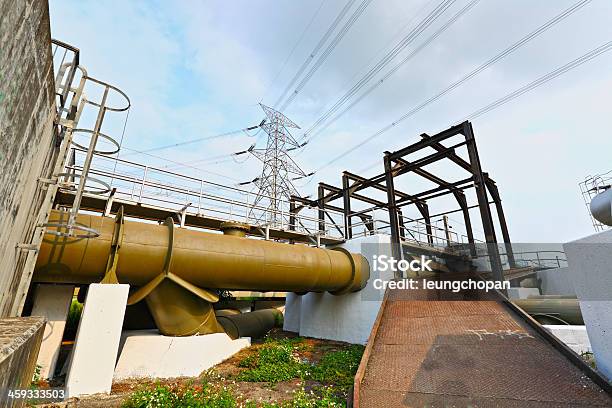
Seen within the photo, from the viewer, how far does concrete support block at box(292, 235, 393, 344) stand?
9977mm

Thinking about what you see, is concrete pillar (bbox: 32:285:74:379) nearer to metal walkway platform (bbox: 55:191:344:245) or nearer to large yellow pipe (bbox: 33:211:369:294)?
large yellow pipe (bbox: 33:211:369:294)

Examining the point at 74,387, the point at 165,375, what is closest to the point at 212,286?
the point at 165,375

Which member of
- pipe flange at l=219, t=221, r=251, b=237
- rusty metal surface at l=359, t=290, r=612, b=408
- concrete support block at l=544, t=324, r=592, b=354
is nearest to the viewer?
rusty metal surface at l=359, t=290, r=612, b=408

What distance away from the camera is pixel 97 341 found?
5352 millimetres

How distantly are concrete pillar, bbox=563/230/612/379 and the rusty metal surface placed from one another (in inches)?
20.3

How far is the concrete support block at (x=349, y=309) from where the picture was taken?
9.98m

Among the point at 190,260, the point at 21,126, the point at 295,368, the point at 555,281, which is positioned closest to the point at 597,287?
the point at 295,368

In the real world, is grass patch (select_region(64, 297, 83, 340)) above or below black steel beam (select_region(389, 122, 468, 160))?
below

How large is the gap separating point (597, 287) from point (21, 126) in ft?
25.9

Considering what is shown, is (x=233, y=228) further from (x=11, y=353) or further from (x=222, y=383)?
(x=11, y=353)

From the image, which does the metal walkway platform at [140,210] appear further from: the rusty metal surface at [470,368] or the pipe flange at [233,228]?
the rusty metal surface at [470,368]

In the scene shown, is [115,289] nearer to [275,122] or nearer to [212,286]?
[212,286]

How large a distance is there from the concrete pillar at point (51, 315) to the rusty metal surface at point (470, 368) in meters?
6.27

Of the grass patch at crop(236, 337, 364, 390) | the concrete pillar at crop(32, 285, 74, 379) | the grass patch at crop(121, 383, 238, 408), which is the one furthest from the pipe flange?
the grass patch at crop(121, 383, 238, 408)
